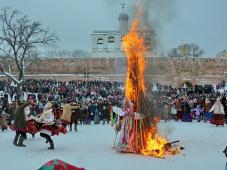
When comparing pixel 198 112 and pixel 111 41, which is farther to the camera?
pixel 111 41

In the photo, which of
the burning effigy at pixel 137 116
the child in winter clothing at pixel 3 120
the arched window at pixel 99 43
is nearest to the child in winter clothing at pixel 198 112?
the child in winter clothing at pixel 3 120

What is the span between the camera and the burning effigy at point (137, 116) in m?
14.8

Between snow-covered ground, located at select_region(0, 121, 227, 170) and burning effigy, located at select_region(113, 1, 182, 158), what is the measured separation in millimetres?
441

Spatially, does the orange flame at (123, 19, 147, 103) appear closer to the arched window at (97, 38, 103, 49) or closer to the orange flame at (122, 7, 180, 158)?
the orange flame at (122, 7, 180, 158)

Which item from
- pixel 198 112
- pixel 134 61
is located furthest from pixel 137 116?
pixel 198 112

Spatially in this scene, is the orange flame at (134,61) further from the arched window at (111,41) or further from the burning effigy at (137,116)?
the arched window at (111,41)

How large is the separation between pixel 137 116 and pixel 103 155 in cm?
152

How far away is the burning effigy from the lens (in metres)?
14.8

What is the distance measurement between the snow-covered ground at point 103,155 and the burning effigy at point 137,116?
0.44m

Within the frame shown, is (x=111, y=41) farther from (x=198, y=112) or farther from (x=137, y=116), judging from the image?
(x=137, y=116)

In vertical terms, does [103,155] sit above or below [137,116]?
below

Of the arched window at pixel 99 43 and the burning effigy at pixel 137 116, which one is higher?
the arched window at pixel 99 43

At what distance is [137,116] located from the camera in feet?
49.1

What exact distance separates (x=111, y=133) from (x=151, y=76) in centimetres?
582
